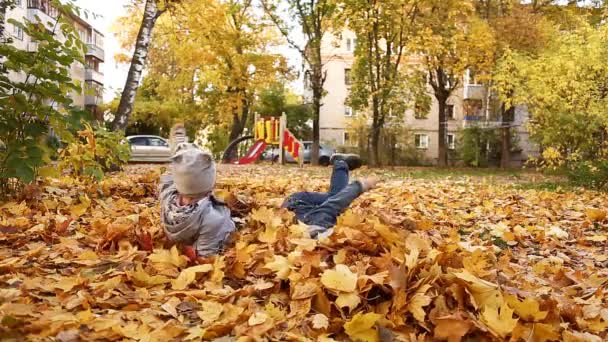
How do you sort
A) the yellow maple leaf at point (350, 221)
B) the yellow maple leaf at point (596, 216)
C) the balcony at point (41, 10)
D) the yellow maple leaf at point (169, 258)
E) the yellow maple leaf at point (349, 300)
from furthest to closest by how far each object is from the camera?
1. the yellow maple leaf at point (596, 216)
2. the balcony at point (41, 10)
3. the yellow maple leaf at point (350, 221)
4. the yellow maple leaf at point (169, 258)
5. the yellow maple leaf at point (349, 300)

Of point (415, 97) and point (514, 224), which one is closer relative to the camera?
point (514, 224)

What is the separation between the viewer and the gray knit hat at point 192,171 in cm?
330

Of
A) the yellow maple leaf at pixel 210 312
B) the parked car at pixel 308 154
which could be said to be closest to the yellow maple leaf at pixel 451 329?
the yellow maple leaf at pixel 210 312

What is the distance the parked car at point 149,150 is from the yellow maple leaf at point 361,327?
2209 centimetres

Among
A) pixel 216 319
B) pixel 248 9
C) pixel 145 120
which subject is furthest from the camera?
pixel 145 120

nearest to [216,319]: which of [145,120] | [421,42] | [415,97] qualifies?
[421,42]

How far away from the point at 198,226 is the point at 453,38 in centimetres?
1809

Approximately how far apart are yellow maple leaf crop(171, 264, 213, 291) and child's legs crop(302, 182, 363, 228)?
1089 mm

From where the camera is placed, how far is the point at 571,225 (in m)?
5.80

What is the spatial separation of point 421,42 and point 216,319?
736 inches

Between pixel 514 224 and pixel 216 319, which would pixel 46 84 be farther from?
pixel 514 224

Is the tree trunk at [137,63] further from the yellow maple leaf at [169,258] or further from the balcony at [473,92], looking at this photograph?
the balcony at [473,92]

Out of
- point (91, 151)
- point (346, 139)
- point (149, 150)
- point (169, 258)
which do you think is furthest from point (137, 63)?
point (346, 139)

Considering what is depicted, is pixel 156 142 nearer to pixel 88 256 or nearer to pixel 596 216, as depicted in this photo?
pixel 596 216
